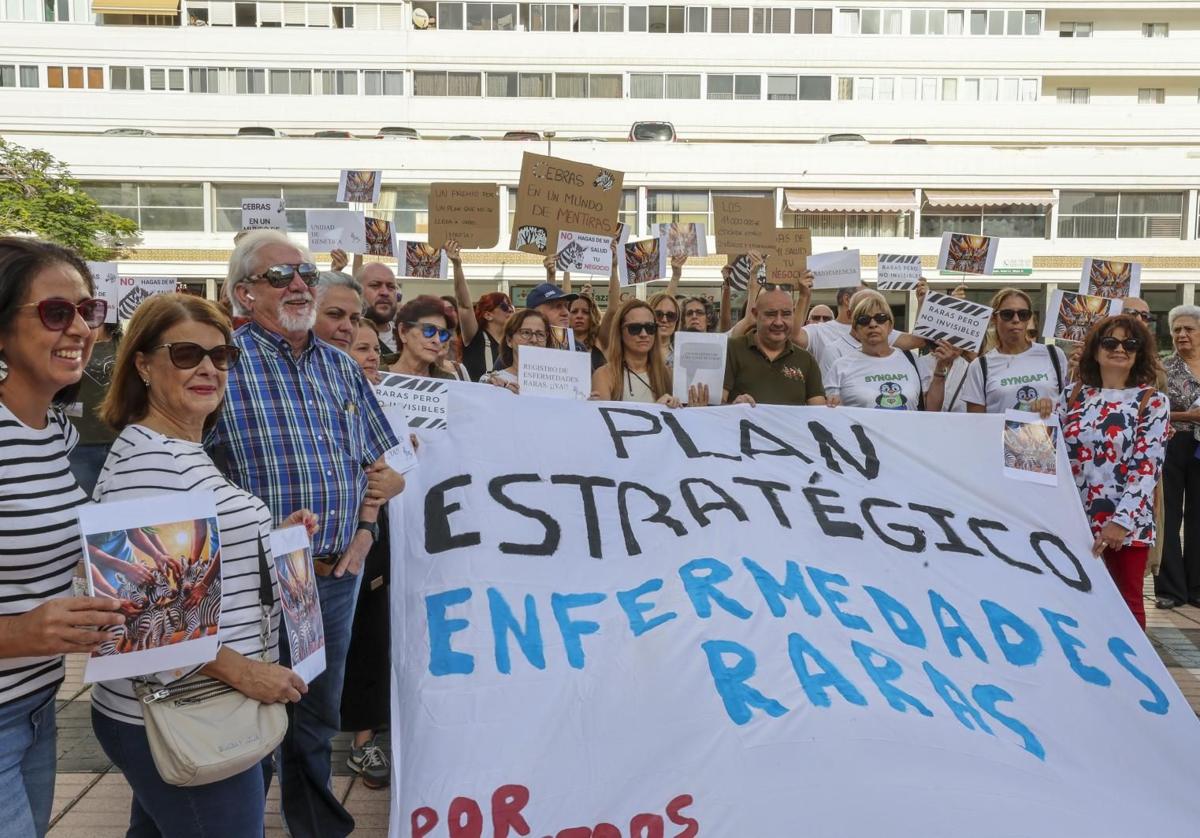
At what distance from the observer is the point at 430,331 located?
4.36 metres

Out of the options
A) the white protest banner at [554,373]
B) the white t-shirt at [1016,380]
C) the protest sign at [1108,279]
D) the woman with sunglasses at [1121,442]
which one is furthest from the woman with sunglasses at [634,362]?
the protest sign at [1108,279]

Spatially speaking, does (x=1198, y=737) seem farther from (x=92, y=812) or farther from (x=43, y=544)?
(x=92, y=812)

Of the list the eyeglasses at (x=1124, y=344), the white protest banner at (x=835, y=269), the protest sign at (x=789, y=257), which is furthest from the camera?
the protest sign at (x=789, y=257)

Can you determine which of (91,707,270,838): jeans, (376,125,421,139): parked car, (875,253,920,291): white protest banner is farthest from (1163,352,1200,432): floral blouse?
(376,125,421,139): parked car

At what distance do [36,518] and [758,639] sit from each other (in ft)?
7.43

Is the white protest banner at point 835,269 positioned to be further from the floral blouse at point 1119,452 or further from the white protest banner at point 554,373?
the white protest banner at point 554,373

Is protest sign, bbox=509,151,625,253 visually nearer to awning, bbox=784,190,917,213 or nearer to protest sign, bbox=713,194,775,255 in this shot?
protest sign, bbox=713,194,775,255

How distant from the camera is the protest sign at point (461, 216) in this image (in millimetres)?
8562

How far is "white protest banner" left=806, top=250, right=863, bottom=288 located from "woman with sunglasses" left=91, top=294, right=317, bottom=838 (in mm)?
6359

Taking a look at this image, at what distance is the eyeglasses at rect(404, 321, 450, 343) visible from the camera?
4.35 meters

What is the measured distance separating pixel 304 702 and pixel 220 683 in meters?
1.02

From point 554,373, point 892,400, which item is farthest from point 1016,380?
point 554,373

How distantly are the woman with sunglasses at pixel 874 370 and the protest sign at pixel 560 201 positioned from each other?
237 cm

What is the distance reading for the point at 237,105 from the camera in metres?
39.0
